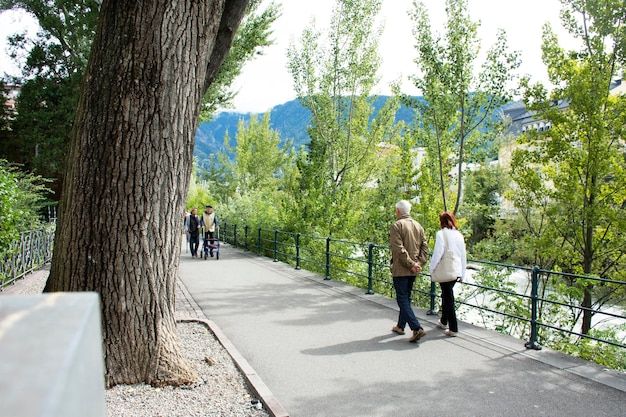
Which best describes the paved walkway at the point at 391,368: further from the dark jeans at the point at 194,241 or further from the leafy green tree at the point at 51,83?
the leafy green tree at the point at 51,83

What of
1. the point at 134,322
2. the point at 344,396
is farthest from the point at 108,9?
the point at 344,396

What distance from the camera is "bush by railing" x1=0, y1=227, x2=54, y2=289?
11.4 meters

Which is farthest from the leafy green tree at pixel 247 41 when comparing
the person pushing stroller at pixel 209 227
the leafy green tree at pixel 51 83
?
the person pushing stroller at pixel 209 227

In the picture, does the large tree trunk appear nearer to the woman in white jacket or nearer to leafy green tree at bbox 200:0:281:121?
the woman in white jacket

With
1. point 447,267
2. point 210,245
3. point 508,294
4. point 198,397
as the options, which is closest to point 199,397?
point 198,397

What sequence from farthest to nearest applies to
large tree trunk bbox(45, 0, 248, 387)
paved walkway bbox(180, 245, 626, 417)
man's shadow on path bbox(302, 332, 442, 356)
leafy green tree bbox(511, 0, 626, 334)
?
1. leafy green tree bbox(511, 0, 626, 334)
2. man's shadow on path bbox(302, 332, 442, 356)
3. paved walkway bbox(180, 245, 626, 417)
4. large tree trunk bbox(45, 0, 248, 387)

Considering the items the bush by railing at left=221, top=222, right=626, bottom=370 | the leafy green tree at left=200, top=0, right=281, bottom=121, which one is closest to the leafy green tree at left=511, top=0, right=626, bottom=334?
the bush by railing at left=221, top=222, right=626, bottom=370

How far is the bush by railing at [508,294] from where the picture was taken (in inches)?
304

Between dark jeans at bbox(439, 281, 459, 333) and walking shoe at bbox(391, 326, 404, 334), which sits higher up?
dark jeans at bbox(439, 281, 459, 333)

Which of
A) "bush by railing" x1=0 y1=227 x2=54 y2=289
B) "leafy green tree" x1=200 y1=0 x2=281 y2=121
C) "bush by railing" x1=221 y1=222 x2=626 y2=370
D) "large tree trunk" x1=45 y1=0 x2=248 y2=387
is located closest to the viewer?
"large tree trunk" x1=45 y1=0 x2=248 y2=387

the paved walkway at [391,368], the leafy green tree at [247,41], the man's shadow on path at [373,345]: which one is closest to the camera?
the paved walkway at [391,368]

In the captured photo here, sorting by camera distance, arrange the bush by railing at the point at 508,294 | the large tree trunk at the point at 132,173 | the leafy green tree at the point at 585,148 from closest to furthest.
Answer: the large tree trunk at the point at 132,173
the bush by railing at the point at 508,294
the leafy green tree at the point at 585,148

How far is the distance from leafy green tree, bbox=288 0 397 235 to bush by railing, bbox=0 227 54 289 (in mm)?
8341

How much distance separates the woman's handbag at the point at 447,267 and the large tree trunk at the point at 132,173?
394 cm
